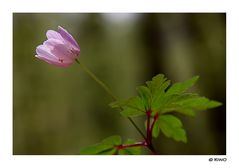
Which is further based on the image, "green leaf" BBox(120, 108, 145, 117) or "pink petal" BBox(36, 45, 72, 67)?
"pink petal" BBox(36, 45, 72, 67)

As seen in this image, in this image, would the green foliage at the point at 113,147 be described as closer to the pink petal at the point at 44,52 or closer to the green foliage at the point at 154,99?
the green foliage at the point at 154,99

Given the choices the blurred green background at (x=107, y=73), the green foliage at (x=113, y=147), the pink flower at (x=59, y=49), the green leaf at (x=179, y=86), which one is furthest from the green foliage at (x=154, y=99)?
the blurred green background at (x=107, y=73)

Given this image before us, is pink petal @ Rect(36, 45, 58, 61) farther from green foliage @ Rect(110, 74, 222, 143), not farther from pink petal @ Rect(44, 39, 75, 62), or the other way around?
green foliage @ Rect(110, 74, 222, 143)

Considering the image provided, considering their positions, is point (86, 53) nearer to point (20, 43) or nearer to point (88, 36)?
point (88, 36)

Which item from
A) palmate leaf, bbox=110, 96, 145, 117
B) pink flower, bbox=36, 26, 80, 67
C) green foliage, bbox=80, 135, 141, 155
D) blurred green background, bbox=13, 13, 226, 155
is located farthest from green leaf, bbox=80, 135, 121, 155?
blurred green background, bbox=13, 13, 226, 155

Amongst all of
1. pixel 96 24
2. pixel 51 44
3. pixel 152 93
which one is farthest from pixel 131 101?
pixel 96 24

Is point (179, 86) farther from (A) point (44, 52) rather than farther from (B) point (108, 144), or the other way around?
(A) point (44, 52)
